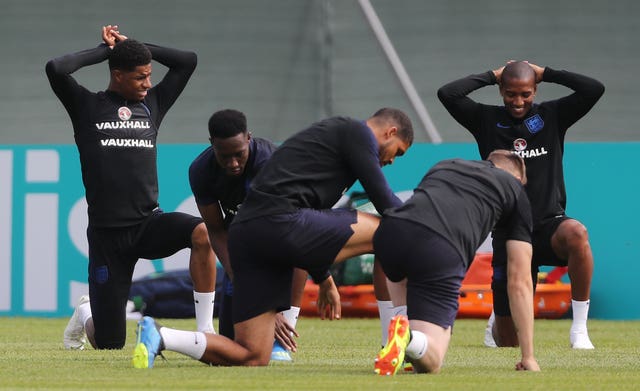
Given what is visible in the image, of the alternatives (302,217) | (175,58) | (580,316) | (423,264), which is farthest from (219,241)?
(580,316)

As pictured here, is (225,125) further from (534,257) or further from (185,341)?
(534,257)

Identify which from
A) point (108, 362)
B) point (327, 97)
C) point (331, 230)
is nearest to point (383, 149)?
point (331, 230)

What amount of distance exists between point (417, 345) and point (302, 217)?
0.90 metres

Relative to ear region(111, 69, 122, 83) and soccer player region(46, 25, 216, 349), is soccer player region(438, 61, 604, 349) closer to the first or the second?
soccer player region(46, 25, 216, 349)

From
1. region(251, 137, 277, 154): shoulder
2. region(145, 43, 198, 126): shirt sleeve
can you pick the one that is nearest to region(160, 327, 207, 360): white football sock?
region(251, 137, 277, 154): shoulder

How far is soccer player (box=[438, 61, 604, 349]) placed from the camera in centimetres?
1005

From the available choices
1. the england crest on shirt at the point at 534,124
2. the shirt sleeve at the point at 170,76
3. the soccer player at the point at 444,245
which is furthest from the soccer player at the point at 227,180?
the england crest on shirt at the point at 534,124

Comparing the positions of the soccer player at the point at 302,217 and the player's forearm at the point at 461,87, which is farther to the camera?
the player's forearm at the point at 461,87

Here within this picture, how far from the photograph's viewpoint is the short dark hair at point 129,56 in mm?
9469

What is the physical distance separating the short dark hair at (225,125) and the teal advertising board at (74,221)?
24.6ft

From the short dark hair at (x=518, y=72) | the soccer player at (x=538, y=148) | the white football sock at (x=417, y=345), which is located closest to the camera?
the white football sock at (x=417, y=345)

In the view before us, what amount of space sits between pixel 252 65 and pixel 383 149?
11597 millimetres

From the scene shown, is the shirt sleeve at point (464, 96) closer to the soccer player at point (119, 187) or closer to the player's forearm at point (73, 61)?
the soccer player at point (119, 187)

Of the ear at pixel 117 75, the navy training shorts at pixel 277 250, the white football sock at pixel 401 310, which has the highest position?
the ear at pixel 117 75
